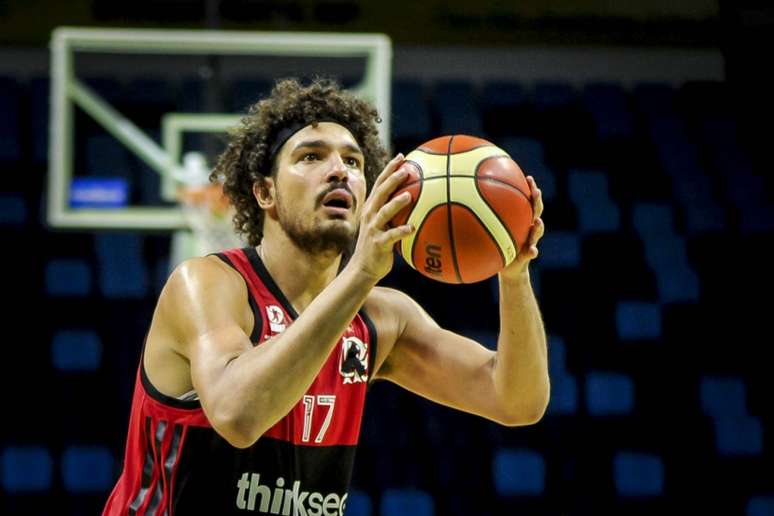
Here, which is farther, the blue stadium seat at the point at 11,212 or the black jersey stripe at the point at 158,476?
the blue stadium seat at the point at 11,212

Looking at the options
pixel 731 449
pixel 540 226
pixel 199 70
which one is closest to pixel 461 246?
pixel 540 226

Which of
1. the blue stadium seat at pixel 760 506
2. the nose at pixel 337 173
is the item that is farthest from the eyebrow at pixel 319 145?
the blue stadium seat at pixel 760 506

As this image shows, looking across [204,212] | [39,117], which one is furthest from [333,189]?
[39,117]

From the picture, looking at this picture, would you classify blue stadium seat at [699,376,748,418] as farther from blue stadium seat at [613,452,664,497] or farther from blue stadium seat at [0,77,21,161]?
blue stadium seat at [0,77,21,161]

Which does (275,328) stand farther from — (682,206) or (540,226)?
(682,206)

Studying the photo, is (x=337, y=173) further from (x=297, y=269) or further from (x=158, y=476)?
(x=158, y=476)

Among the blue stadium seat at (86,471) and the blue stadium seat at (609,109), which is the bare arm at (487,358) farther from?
the blue stadium seat at (609,109)

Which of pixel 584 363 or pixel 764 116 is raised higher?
pixel 764 116

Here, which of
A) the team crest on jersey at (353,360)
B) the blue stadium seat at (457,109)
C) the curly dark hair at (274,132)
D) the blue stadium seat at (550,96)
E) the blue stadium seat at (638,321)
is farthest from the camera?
the blue stadium seat at (550,96)

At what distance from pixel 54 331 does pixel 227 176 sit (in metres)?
5.17

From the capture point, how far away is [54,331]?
27.0 ft

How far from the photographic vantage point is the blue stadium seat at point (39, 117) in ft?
29.2

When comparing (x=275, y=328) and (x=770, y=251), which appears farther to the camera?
(x=770, y=251)

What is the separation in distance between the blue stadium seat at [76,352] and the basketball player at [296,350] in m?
5.00
